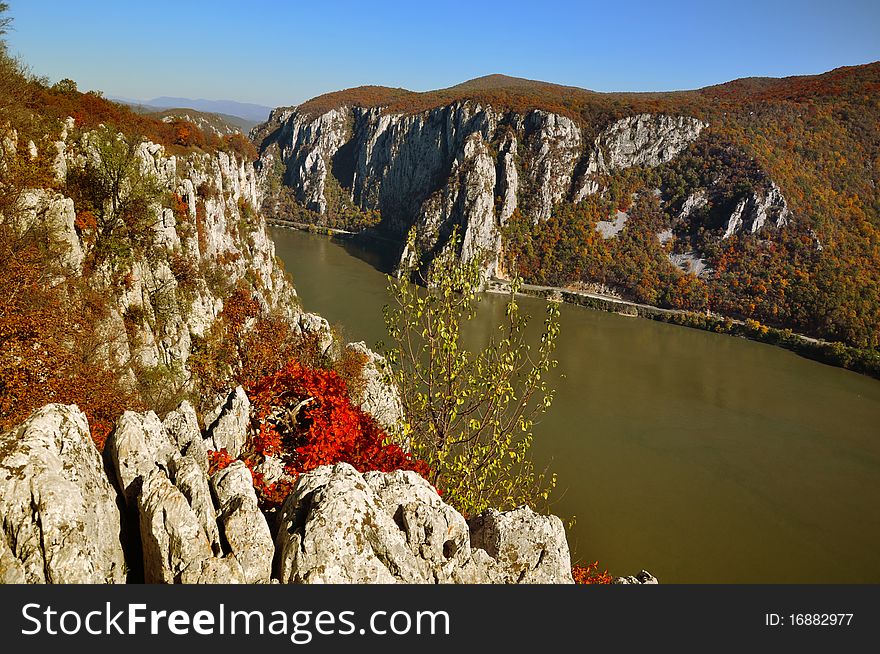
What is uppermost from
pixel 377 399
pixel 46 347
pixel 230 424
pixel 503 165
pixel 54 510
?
pixel 503 165

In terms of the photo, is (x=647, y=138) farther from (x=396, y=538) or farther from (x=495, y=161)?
(x=396, y=538)

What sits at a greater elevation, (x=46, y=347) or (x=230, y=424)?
(x=46, y=347)

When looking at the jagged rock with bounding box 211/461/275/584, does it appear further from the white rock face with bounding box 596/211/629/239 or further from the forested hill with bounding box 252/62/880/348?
the white rock face with bounding box 596/211/629/239

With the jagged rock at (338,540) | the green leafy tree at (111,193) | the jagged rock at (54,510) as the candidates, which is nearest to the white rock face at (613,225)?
the green leafy tree at (111,193)

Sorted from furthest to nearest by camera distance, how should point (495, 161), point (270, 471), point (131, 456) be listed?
point (495, 161) → point (270, 471) → point (131, 456)

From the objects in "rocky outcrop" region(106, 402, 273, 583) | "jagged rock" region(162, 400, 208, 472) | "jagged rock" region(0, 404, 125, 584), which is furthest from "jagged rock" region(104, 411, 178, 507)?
"jagged rock" region(162, 400, 208, 472)

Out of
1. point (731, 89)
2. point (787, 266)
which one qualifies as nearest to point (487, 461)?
point (787, 266)

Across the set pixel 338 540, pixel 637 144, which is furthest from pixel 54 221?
pixel 637 144
